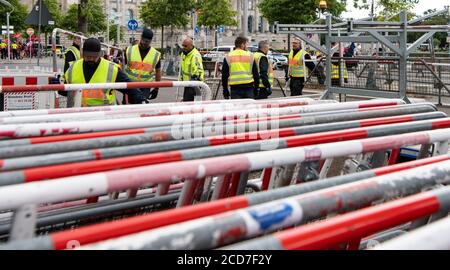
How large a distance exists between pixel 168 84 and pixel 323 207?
4733mm

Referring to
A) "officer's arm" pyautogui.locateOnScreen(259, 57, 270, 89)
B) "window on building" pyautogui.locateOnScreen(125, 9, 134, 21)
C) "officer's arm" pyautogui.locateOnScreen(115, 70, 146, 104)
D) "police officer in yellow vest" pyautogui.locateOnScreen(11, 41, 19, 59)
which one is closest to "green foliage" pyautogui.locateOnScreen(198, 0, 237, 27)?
"police officer in yellow vest" pyautogui.locateOnScreen(11, 41, 19, 59)

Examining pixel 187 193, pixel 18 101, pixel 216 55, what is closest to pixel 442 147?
pixel 187 193

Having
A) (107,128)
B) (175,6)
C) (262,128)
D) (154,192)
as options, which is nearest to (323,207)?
(262,128)

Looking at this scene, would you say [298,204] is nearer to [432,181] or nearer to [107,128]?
[432,181]

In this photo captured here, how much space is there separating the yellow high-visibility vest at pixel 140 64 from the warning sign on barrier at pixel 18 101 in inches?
59.8

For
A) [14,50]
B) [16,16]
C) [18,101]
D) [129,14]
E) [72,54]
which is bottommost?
[18,101]

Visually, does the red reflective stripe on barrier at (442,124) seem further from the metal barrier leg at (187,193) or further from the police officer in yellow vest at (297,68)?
the police officer in yellow vest at (297,68)

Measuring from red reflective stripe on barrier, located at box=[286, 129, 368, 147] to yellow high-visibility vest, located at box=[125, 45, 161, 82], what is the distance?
19.9 feet

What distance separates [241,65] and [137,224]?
786 cm

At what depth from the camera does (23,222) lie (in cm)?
178

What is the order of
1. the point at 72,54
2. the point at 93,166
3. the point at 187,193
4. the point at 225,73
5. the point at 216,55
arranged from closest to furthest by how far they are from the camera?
the point at 93,166, the point at 187,193, the point at 225,73, the point at 72,54, the point at 216,55

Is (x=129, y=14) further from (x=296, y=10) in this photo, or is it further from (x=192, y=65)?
(x=192, y=65)

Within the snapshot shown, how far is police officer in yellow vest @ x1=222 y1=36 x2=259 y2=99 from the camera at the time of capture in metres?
9.41
